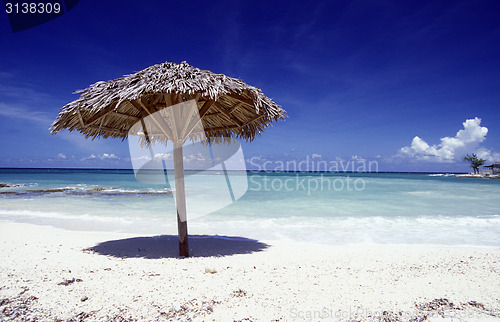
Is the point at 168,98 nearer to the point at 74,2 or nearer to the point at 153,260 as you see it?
the point at 153,260

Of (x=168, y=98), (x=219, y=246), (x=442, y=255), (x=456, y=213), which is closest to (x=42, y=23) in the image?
(x=168, y=98)

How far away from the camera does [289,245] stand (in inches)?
204


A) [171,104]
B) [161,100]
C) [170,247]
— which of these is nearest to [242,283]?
[170,247]

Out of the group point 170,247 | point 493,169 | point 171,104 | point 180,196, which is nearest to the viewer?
point 171,104

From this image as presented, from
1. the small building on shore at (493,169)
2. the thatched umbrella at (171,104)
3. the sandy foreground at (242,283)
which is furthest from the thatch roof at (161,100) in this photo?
the small building on shore at (493,169)

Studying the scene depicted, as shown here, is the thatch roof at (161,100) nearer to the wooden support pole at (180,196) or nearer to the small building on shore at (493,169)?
the wooden support pole at (180,196)

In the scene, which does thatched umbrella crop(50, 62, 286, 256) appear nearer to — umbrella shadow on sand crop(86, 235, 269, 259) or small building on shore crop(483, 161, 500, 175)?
umbrella shadow on sand crop(86, 235, 269, 259)

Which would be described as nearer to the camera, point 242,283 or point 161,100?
point 242,283

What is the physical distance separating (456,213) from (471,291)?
807 centimetres

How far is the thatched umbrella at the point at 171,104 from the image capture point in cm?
354

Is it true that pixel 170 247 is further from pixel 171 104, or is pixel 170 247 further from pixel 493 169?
pixel 493 169

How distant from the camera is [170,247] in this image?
4719 mm

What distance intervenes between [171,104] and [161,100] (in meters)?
0.67

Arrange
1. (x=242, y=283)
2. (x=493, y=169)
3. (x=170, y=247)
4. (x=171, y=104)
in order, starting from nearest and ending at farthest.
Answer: (x=242, y=283), (x=171, y=104), (x=170, y=247), (x=493, y=169)
